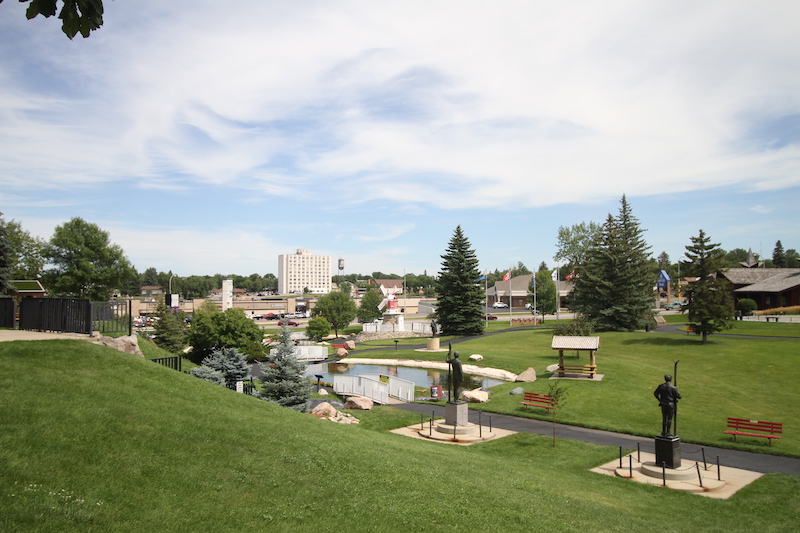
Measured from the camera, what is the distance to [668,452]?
14.3m

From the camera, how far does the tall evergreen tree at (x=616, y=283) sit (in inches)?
1895

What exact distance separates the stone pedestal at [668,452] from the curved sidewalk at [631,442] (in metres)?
1.29

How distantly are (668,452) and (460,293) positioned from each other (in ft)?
136

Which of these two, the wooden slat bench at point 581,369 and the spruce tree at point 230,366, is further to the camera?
the wooden slat bench at point 581,369

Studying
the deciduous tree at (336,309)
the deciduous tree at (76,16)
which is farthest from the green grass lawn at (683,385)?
the deciduous tree at (336,309)

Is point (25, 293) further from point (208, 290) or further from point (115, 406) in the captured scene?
point (208, 290)

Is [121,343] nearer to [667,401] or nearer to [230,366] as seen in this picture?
[230,366]

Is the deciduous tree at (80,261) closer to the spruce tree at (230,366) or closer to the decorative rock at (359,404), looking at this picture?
the spruce tree at (230,366)

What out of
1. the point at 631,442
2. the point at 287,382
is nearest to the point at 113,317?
the point at 287,382

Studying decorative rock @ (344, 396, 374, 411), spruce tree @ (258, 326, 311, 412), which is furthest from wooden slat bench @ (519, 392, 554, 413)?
spruce tree @ (258, 326, 311, 412)

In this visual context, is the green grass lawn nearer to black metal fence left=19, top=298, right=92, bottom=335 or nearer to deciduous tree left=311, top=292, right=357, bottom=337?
black metal fence left=19, top=298, right=92, bottom=335

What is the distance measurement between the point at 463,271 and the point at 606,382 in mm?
30556

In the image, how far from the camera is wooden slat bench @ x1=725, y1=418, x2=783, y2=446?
17.1m

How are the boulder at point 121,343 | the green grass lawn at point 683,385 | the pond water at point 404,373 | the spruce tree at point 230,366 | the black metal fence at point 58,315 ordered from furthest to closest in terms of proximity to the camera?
the pond water at point 404,373 → the spruce tree at point 230,366 → the green grass lawn at point 683,385 → the boulder at point 121,343 → the black metal fence at point 58,315
